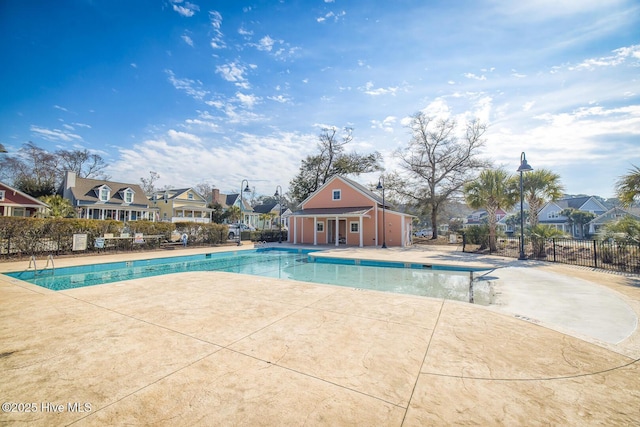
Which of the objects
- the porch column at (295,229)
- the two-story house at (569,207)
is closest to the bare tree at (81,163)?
the porch column at (295,229)

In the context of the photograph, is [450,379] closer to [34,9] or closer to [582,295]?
[582,295]

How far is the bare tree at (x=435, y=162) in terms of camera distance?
86.3 ft

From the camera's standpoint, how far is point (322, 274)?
35.3ft

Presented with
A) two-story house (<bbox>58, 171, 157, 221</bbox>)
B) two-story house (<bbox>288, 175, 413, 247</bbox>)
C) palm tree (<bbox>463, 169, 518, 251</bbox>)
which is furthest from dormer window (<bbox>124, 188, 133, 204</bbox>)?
palm tree (<bbox>463, 169, 518, 251</bbox>)

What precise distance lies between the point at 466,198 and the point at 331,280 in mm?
13077

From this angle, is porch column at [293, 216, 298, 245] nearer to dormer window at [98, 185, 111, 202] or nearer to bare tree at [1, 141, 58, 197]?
dormer window at [98, 185, 111, 202]

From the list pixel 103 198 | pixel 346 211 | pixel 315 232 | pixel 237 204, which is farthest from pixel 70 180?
pixel 346 211

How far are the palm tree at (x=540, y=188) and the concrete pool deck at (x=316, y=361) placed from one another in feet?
42.5

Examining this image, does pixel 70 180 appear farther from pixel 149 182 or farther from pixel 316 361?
pixel 316 361

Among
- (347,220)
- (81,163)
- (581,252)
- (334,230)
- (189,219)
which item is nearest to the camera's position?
(581,252)

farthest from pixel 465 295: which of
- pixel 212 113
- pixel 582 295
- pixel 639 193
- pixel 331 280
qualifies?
pixel 212 113

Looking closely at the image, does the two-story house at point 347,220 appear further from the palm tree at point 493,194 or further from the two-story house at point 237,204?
the two-story house at point 237,204

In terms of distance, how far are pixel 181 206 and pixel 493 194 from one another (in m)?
37.6

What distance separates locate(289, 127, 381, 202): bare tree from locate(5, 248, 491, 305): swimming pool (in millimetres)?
18821
